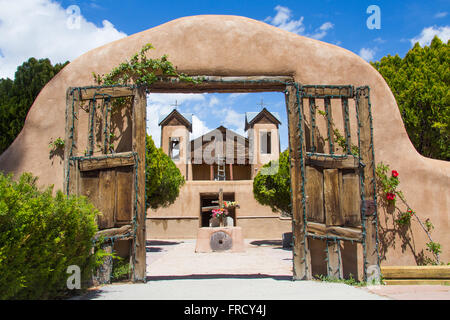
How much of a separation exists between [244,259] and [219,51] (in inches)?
308

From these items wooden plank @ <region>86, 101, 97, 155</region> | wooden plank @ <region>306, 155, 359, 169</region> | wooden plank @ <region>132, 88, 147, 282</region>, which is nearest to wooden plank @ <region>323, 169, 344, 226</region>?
wooden plank @ <region>306, 155, 359, 169</region>

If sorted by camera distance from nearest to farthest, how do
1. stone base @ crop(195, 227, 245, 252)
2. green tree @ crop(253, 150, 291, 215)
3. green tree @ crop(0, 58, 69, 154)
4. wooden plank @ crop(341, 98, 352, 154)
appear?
wooden plank @ crop(341, 98, 352, 154) < green tree @ crop(0, 58, 69, 154) < stone base @ crop(195, 227, 245, 252) < green tree @ crop(253, 150, 291, 215)

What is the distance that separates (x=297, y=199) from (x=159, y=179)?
8.77 metres

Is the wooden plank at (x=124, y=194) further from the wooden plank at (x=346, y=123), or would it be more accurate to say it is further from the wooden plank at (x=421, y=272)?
the wooden plank at (x=421, y=272)

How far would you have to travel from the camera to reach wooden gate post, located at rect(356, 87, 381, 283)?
237 inches

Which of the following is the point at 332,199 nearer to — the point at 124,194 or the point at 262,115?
the point at 124,194

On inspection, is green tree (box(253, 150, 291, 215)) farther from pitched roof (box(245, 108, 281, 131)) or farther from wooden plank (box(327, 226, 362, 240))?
pitched roof (box(245, 108, 281, 131))

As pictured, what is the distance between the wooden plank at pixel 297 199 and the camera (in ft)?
20.6

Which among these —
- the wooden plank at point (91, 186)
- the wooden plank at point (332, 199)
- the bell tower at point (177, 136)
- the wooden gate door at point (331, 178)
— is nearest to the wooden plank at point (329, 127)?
the wooden gate door at point (331, 178)

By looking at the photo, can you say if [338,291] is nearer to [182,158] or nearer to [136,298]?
[136,298]

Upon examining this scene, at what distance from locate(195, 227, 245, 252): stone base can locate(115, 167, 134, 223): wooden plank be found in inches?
366

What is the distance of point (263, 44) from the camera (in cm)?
693

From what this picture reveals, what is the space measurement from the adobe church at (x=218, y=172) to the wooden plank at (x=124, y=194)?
1740 centimetres
